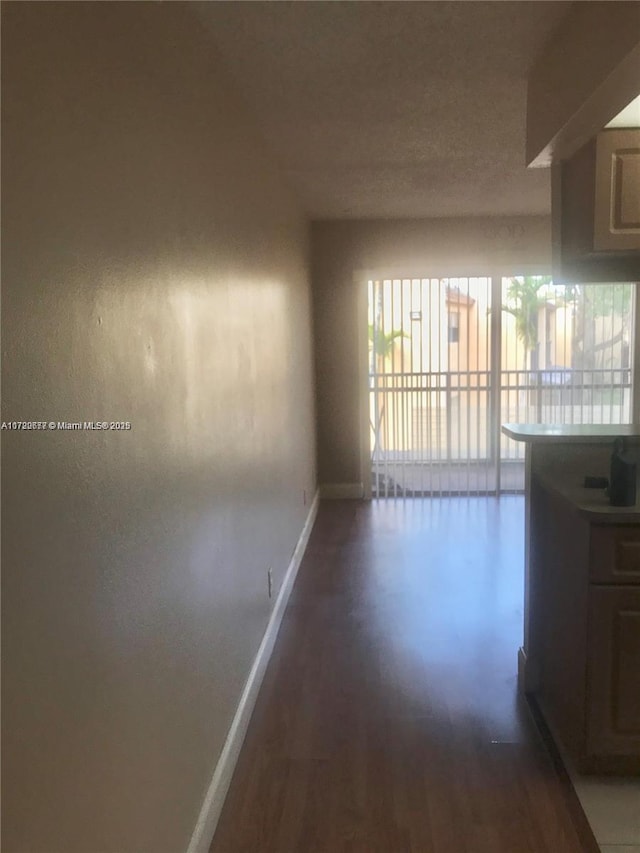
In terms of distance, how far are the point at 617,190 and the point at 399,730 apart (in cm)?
212

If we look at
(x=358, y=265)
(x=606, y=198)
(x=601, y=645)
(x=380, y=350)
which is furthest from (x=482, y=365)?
(x=601, y=645)

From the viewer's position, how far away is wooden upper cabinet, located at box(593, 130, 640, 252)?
91.6 inches

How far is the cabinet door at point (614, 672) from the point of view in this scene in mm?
2059

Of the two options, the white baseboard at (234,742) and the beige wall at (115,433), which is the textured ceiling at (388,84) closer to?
the beige wall at (115,433)

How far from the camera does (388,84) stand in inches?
104

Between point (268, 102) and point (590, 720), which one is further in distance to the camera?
point (268, 102)

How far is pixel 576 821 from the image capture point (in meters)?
2.00

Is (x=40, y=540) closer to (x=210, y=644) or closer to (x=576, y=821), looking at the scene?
(x=210, y=644)

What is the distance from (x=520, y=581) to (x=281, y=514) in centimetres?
149

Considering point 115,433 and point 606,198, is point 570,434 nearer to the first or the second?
point 606,198

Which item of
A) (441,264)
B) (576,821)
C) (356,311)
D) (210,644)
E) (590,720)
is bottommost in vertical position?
(576,821)

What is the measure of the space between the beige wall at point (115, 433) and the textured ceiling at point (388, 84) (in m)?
0.22

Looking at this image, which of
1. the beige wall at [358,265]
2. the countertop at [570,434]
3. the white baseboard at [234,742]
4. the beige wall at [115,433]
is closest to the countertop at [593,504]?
the countertop at [570,434]

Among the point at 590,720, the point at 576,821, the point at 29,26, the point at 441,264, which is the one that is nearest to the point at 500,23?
the point at 29,26
